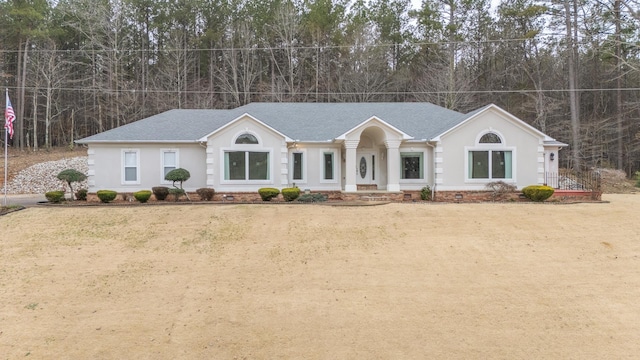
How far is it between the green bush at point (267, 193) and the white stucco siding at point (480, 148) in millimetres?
7869

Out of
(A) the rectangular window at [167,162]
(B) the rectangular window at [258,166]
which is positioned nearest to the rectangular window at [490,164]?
(B) the rectangular window at [258,166]

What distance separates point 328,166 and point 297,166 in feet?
5.22

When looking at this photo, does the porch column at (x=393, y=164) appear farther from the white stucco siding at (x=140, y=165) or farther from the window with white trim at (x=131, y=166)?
the window with white trim at (x=131, y=166)

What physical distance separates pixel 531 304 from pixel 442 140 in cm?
1188

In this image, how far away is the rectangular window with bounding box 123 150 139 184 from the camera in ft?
60.5

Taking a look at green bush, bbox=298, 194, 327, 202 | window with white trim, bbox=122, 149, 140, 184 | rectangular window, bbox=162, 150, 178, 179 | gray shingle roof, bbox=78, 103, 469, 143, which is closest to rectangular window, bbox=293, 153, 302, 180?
gray shingle roof, bbox=78, 103, 469, 143

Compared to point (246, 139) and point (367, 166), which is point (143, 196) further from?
point (367, 166)

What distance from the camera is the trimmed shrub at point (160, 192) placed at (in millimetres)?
17094

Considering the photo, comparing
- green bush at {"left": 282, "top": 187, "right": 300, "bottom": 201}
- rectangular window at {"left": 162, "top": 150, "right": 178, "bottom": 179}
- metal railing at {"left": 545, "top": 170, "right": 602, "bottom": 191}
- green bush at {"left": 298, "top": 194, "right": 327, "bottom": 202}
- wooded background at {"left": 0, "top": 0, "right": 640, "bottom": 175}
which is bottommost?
green bush at {"left": 298, "top": 194, "right": 327, "bottom": 202}

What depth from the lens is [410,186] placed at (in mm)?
19047

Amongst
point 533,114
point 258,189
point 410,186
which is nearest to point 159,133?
point 258,189

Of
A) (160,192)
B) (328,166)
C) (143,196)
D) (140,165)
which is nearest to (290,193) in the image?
(328,166)

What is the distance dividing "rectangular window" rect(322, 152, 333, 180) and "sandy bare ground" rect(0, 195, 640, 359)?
215 inches

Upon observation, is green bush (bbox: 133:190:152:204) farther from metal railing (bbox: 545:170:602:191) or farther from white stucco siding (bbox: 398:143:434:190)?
metal railing (bbox: 545:170:602:191)
